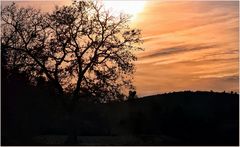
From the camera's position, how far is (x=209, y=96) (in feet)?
191

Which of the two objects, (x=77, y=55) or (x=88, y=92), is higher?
(x=77, y=55)

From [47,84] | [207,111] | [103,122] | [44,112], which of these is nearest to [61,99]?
[47,84]

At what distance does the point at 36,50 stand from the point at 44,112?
10393 millimetres

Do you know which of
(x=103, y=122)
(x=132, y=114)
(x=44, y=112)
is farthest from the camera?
(x=103, y=122)

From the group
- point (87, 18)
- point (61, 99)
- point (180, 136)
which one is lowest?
point (180, 136)

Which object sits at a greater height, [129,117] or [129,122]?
[129,117]

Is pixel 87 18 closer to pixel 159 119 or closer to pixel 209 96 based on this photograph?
pixel 159 119

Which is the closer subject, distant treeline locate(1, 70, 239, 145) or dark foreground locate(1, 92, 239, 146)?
distant treeline locate(1, 70, 239, 145)

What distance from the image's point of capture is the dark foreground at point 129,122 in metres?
26.7

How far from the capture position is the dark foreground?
87.7ft

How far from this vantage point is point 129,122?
47312 mm

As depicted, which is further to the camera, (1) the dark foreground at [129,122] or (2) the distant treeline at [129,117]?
(1) the dark foreground at [129,122]

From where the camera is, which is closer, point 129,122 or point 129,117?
point 129,122

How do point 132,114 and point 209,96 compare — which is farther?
point 209,96
